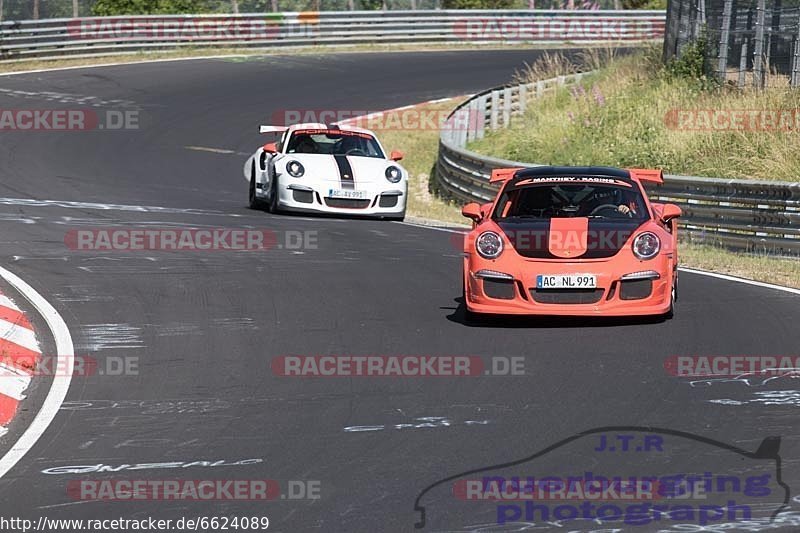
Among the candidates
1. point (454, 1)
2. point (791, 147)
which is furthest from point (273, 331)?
point (454, 1)

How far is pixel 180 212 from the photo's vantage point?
727 inches

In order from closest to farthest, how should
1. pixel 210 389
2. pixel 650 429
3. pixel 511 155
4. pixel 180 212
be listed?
pixel 650 429 → pixel 210 389 → pixel 180 212 → pixel 511 155

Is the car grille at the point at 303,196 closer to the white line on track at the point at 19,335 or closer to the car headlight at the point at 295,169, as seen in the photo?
the car headlight at the point at 295,169

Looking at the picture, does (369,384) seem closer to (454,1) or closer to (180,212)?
(180,212)

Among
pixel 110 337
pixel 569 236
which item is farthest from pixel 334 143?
pixel 110 337

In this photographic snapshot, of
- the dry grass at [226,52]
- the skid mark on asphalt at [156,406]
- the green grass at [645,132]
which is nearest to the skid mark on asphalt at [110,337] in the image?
the skid mark on asphalt at [156,406]

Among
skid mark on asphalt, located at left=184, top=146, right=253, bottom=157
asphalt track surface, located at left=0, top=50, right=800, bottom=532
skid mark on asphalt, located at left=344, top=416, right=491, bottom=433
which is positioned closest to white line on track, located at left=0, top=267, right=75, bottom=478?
asphalt track surface, located at left=0, top=50, right=800, bottom=532

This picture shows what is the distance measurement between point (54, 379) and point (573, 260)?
153 inches

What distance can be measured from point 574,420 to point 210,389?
7.36 ft

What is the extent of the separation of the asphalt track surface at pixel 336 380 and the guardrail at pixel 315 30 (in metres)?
19.9

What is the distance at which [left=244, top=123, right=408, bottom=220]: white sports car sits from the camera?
18844mm

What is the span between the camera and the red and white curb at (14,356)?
8.17m

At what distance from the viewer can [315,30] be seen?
139 ft

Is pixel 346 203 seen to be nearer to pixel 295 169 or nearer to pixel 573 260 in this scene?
pixel 295 169
